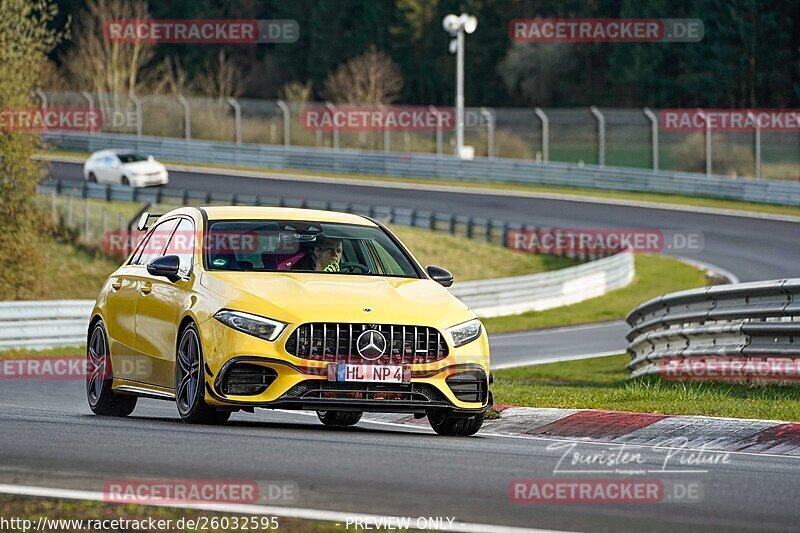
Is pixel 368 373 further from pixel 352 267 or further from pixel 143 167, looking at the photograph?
pixel 143 167

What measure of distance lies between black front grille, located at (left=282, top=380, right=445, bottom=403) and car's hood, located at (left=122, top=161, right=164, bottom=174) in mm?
43335

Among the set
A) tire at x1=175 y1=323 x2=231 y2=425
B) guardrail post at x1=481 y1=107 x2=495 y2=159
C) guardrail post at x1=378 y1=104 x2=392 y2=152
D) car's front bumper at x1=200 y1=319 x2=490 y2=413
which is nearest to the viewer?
car's front bumper at x1=200 y1=319 x2=490 y2=413

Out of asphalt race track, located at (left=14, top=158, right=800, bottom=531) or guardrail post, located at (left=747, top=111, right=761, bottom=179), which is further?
guardrail post, located at (left=747, top=111, right=761, bottom=179)

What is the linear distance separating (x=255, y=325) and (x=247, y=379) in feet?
1.17

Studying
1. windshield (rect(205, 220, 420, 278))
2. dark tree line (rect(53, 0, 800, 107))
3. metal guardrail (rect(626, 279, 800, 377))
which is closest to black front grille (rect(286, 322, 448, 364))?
windshield (rect(205, 220, 420, 278))

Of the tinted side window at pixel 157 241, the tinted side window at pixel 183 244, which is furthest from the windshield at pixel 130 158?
the tinted side window at pixel 183 244

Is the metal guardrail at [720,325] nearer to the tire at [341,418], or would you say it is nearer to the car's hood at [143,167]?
the tire at [341,418]

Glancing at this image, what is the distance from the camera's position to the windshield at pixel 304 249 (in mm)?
11086

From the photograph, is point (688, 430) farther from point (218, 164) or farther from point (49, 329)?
point (218, 164)

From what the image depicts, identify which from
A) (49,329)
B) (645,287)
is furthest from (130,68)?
(49,329)

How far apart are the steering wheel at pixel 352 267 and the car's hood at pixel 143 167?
138 feet

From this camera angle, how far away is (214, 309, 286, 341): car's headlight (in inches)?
394

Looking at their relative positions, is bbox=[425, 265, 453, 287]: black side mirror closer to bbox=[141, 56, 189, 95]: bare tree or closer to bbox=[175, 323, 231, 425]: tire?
bbox=[175, 323, 231, 425]: tire

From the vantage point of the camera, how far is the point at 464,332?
1040 cm
